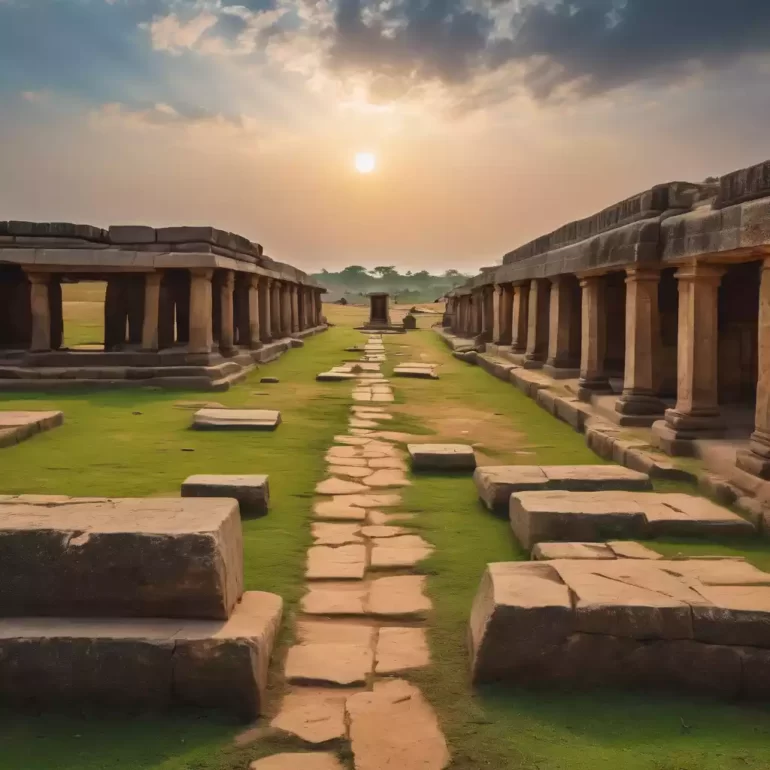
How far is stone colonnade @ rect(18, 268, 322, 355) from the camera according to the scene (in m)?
13.8

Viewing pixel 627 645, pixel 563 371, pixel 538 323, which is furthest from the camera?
pixel 538 323

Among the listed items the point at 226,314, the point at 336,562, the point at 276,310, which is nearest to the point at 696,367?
the point at 336,562

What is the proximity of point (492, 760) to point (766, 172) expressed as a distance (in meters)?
5.14

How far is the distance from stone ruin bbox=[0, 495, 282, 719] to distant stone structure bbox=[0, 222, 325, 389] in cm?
988

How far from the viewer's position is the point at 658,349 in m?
9.08

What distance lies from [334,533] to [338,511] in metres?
0.52

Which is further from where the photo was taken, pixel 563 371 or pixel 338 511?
pixel 563 371

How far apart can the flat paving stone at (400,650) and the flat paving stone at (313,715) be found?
30 centimetres

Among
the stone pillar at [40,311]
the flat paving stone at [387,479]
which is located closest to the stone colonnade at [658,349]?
the flat paving stone at [387,479]

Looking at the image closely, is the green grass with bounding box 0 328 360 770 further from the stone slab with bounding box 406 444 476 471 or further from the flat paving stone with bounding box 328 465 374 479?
the stone slab with bounding box 406 444 476 471

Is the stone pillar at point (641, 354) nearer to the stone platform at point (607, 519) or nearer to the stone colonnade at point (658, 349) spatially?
the stone colonnade at point (658, 349)

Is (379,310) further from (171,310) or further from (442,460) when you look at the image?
(442,460)

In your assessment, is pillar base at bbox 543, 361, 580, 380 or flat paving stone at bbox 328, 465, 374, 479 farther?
pillar base at bbox 543, 361, 580, 380

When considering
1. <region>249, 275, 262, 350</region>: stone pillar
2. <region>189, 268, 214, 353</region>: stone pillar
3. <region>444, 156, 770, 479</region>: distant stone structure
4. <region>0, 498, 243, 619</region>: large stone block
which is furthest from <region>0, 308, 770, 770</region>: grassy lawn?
<region>249, 275, 262, 350</region>: stone pillar
